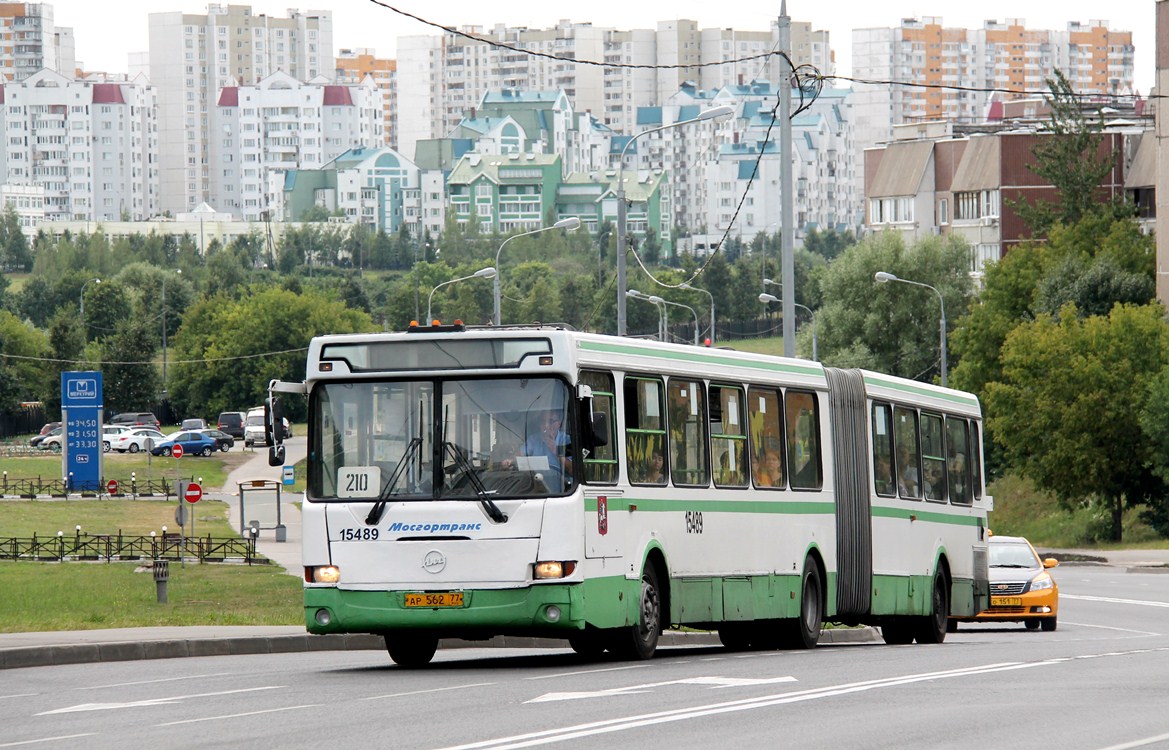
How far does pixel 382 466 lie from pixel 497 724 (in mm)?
4657

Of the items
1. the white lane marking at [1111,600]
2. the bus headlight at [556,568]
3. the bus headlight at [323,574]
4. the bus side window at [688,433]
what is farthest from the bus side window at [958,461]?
the white lane marking at [1111,600]

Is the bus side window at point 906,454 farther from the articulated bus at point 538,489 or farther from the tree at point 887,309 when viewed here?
the tree at point 887,309

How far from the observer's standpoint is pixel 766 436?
760 inches

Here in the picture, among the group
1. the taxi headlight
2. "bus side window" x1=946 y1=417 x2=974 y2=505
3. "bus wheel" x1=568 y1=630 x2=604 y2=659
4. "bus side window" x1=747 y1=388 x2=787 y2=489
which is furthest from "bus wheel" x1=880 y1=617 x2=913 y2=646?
"bus wheel" x1=568 y1=630 x2=604 y2=659

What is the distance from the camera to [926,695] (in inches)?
532

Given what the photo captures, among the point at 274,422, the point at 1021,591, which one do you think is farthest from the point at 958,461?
the point at 274,422

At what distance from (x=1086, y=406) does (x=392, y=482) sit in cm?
5160

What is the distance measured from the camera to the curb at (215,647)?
18281 millimetres

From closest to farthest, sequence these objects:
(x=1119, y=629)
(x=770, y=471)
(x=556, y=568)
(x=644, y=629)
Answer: (x=556, y=568)
(x=644, y=629)
(x=770, y=471)
(x=1119, y=629)

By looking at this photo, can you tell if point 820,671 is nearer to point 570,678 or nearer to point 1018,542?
point 570,678

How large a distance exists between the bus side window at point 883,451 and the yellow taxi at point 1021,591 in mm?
6707

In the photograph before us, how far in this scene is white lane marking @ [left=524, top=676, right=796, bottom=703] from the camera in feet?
43.8

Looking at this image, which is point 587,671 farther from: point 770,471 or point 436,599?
point 770,471

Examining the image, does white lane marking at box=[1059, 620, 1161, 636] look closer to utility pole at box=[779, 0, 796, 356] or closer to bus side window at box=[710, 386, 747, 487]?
utility pole at box=[779, 0, 796, 356]
